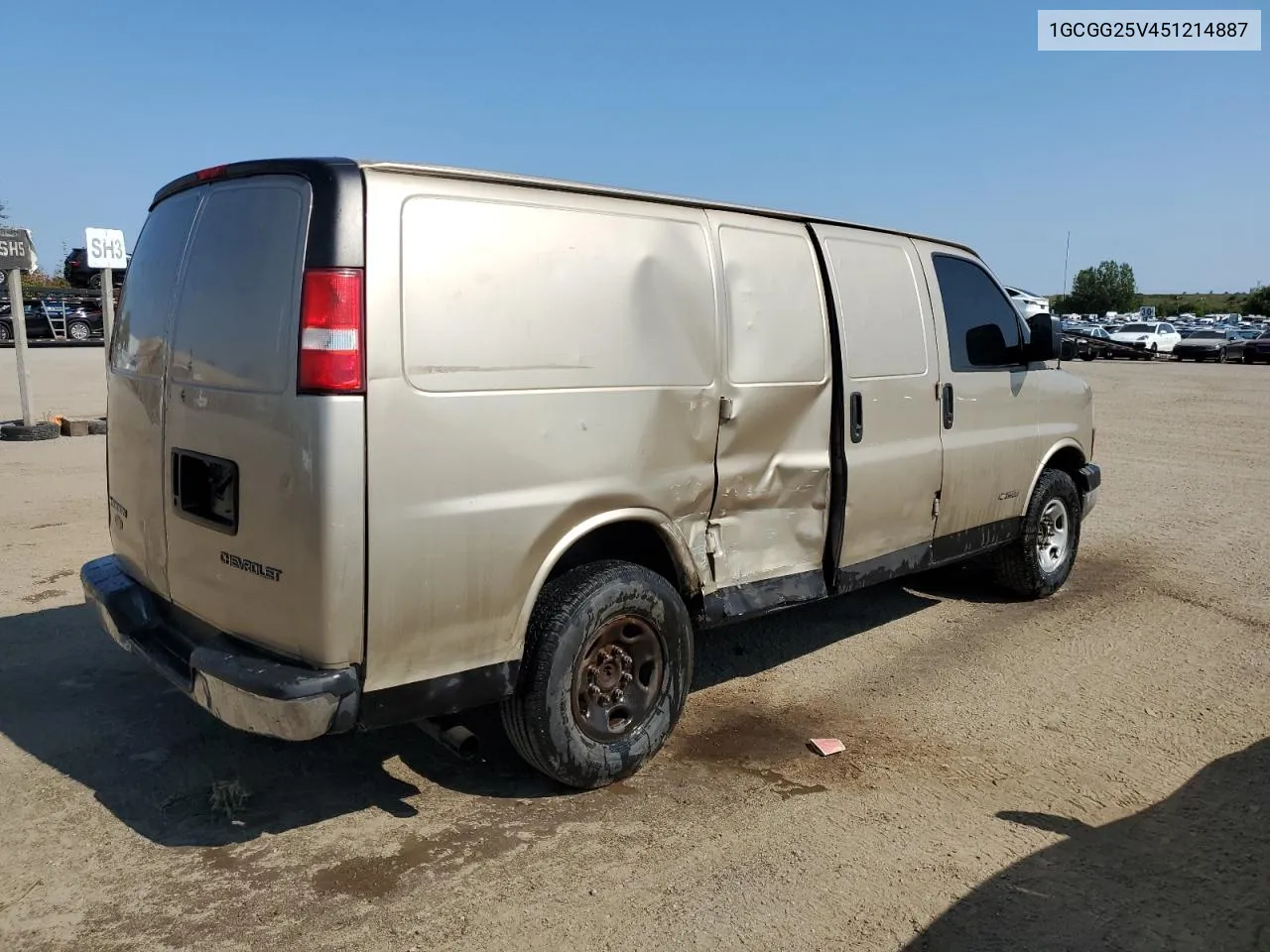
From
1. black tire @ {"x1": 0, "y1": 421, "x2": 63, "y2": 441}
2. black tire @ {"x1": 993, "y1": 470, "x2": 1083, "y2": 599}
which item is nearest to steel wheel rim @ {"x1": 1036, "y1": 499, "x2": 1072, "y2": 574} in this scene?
black tire @ {"x1": 993, "y1": 470, "x2": 1083, "y2": 599}

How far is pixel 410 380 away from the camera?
10.2ft

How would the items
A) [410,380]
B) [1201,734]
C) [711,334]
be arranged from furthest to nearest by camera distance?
[1201,734], [711,334], [410,380]

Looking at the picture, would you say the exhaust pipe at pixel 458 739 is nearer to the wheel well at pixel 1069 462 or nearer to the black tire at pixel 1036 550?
the black tire at pixel 1036 550

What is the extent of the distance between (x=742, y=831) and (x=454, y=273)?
2199 mm

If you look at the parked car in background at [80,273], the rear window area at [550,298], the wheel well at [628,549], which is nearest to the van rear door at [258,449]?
the rear window area at [550,298]

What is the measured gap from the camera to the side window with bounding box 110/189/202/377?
145 inches

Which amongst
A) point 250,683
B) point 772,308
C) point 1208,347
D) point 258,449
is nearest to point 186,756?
point 250,683

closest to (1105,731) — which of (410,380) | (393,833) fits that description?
(393,833)

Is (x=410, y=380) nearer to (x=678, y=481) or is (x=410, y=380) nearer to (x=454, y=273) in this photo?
(x=454, y=273)

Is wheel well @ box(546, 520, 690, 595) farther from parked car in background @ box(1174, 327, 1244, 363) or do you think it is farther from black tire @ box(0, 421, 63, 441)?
parked car in background @ box(1174, 327, 1244, 363)

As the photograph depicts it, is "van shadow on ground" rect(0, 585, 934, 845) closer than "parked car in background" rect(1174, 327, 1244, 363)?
Yes

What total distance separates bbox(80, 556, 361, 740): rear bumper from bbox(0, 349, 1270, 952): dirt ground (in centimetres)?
53

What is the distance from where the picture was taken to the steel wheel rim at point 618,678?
372 cm

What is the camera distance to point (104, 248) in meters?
13.2
